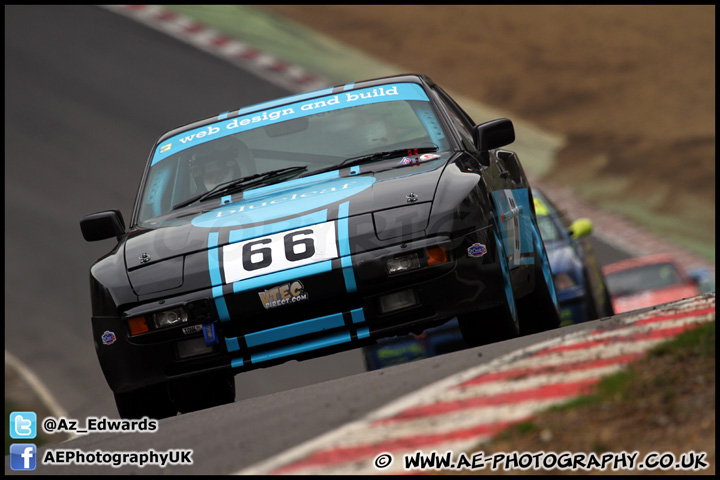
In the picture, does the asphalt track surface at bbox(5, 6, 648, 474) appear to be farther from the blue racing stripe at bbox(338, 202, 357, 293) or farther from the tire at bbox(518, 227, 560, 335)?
the tire at bbox(518, 227, 560, 335)

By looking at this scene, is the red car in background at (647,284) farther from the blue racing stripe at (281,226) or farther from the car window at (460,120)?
the blue racing stripe at (281,226)

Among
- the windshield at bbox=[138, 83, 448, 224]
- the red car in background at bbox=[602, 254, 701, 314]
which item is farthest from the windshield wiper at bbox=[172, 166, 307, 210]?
the red car in background at bbox=[602, 254, 701, 314]

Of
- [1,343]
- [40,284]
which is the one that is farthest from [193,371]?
[40,284]

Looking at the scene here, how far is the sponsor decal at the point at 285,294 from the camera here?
490 cm

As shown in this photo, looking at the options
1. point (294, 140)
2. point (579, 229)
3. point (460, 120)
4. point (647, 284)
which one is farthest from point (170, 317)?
point (647, 284)

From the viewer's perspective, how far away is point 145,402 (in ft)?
17.7

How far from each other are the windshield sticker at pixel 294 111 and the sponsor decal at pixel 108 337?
1535 millimetres

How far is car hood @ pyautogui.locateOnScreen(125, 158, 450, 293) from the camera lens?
5094 mm

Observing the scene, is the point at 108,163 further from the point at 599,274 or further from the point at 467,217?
the point at 467,217

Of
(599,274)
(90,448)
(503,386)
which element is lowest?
(599,274)

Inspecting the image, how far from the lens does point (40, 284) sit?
13.6 meters

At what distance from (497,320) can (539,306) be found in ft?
3.49

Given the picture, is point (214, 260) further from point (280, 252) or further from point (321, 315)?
point (321, 315)

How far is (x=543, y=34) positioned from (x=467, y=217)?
20353mm
